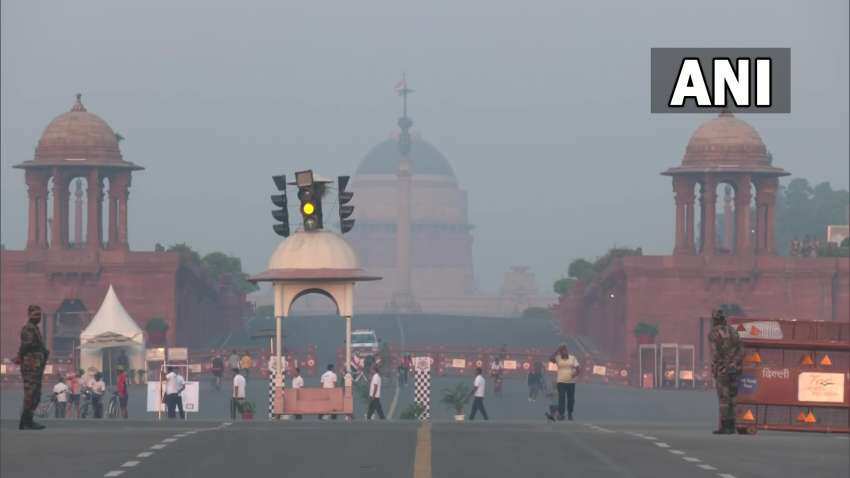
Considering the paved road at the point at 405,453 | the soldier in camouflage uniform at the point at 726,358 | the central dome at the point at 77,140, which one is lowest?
the paved road at the point at 405,453

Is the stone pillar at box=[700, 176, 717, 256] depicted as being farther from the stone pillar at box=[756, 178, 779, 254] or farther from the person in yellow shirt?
the person in yellow shirt

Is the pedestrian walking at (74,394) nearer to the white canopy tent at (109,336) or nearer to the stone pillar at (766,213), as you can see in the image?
the white canopy tent at (109,336)

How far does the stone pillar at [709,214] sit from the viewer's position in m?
122

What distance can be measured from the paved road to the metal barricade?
1.78 m

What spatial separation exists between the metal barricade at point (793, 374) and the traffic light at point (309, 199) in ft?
52.0

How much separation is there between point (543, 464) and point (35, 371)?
775cm

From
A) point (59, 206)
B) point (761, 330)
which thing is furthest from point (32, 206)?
point (761, 330)

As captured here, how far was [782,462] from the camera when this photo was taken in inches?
1129

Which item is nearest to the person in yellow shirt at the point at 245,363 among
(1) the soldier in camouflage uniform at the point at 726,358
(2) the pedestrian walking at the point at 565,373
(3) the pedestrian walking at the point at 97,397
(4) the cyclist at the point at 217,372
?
(4) the cyclist at the point at 217,372

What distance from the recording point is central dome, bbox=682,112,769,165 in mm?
121250

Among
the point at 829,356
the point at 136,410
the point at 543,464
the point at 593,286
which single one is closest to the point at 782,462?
the point at 543,464

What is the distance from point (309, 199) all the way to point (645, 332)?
204ft

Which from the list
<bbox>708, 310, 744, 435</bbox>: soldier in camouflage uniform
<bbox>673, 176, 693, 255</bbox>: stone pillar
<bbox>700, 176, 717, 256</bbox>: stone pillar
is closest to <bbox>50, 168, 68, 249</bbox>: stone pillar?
<bbox>673, 176, 693, 255</bbox>: stone pillar

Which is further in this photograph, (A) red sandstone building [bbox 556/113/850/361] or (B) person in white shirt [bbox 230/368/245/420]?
(A) red sandstone building [bbox 556/113/850/361]
